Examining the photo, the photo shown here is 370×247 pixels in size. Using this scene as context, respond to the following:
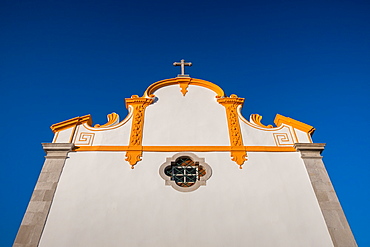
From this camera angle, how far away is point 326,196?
328 inches

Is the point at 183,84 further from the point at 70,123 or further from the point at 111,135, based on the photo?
the point at 70,123

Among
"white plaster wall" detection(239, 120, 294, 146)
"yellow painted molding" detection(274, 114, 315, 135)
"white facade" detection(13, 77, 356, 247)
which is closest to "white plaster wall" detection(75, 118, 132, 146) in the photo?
"white facade" detection(13, 77, 356, 247)

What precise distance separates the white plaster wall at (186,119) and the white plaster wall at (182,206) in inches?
27.8

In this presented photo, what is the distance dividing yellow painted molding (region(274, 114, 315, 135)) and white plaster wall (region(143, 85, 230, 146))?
178cm

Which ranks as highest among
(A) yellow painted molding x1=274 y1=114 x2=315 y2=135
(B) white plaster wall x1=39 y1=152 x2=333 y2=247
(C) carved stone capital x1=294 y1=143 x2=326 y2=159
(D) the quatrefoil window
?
(A) yellow painted molding x1=274 y1=114 x2=315 y2=135

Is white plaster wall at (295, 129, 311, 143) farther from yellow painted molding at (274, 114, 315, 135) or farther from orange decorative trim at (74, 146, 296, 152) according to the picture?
orange decorative trim at (74, 146, 296, 152)

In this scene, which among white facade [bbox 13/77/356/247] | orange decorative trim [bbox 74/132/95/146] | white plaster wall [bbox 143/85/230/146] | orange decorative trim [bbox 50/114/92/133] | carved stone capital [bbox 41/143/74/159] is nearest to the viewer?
white facade [bbox 13/77/356/247]

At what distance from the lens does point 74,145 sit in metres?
9.35

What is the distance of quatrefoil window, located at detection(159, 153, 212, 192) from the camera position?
338 inches

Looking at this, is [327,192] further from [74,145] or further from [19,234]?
[19,234]

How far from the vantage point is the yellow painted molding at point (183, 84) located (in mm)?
11110

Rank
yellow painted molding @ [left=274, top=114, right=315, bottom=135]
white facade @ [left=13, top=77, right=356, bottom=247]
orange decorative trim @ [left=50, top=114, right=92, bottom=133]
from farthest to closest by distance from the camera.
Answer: yellow painted molding @ [left=274, top=114, right=315, bottom=135], orange decorative trim @ [left=50, top=114, right=92, bottom=133], white facade @ [left=13, top=77, right=356, bottom=247]

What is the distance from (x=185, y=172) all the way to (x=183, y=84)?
12.2 feet

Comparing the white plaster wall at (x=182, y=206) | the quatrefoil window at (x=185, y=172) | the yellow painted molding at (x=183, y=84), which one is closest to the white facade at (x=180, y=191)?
the white plaster wall at (x=182, y=206)
